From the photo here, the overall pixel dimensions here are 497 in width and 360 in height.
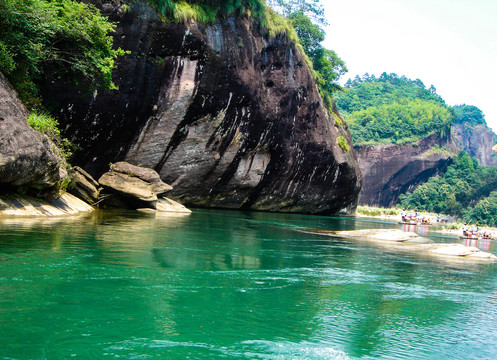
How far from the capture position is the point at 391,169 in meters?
84.5

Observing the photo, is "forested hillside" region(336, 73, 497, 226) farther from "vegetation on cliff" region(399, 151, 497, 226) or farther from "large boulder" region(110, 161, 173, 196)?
"large boulder" region(110, 161, 173, 196)

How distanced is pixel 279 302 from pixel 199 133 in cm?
2330

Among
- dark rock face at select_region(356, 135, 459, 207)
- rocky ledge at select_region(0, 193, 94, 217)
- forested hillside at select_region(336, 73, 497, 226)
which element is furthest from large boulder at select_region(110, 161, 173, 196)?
dark rock face at select_region(356, 135, 459, 207)

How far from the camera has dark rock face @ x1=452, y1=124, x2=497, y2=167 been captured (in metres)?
139

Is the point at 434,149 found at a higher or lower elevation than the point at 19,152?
higher

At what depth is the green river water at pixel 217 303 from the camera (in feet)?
18.8

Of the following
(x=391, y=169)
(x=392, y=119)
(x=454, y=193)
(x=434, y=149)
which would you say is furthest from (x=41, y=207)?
(x=392, y=119)

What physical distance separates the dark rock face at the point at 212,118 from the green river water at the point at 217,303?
529 inches

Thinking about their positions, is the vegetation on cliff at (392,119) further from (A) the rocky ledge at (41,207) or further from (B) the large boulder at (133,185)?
(A) the rocky ledge at (41,207)

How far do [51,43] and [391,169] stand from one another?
7340 cm

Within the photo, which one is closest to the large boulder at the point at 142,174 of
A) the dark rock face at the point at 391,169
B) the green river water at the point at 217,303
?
the green river water at the point at 217,303

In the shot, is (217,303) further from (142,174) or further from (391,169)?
(391,169)

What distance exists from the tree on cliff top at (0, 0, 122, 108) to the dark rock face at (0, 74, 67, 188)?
158cm

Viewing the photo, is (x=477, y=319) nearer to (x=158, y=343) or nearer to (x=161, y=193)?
(x=158, y=343)
